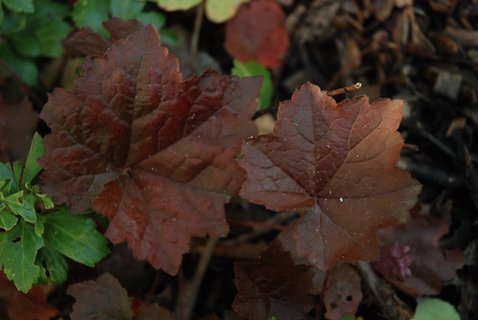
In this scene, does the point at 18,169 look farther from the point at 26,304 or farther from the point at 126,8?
the point at 126,8

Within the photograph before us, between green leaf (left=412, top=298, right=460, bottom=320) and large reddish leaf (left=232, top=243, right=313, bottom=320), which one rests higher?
large reddish leaf (left=232, top=243, right=313, bottom=320)

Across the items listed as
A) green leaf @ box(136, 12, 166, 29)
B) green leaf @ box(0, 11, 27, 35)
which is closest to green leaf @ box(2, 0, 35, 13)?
green leaf @ box(0, 11, 27, 35)

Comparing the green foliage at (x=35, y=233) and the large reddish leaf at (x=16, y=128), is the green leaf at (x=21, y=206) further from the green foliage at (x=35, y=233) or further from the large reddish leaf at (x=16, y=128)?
the large reddish leaf at (x=16, y=128)

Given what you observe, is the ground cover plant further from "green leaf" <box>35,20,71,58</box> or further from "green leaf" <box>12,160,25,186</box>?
"green leaf" <box>35,20,71,58</box>

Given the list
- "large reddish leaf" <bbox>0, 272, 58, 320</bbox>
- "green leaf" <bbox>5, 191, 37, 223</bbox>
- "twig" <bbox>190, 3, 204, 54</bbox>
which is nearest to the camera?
"green leaf" <bbox>5, 191, 37, 223</bbox>

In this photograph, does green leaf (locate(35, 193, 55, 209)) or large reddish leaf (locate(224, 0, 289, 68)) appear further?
large reddish leaf (locate(224, 0, 289, 68))

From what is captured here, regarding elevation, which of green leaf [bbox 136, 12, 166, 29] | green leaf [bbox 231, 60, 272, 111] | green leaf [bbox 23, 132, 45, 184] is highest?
green leaf [bbox 136, 12, 166, 29]

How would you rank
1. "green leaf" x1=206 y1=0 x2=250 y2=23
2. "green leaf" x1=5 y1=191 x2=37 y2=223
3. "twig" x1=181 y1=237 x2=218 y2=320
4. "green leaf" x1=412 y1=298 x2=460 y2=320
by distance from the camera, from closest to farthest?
"green leaf" x1=5 y1=191 x2=37 y2=223 < "green leaf" x1=412 y1=298 x2=460 y2=320 < "twig" x1=181 y1=237 x2=218 y2=320 < "green leaf" x1=206 y1=0 x2=250 y2=23
